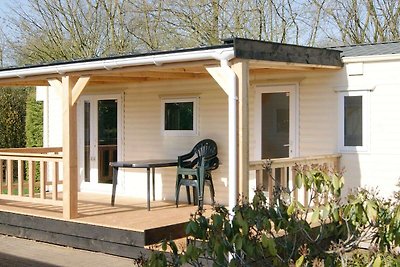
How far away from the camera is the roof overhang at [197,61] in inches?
269

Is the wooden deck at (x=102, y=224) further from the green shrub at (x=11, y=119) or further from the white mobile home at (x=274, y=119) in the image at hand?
the green shrub at (x=11, y=119)

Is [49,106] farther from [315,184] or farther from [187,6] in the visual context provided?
[315,184]

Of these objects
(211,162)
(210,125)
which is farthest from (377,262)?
(210,125)

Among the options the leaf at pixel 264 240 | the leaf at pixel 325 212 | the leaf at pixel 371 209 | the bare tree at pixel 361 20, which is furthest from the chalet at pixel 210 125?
the bare tree at pixel 361 20

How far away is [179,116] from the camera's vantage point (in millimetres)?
10523

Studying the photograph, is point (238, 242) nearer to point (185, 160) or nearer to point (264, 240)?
point (264, 240)

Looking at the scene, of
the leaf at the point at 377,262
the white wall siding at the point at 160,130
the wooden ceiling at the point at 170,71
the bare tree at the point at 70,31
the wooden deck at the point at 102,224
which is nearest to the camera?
the leaf at the point at 377,262

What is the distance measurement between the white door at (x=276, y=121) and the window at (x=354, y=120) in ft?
2.50

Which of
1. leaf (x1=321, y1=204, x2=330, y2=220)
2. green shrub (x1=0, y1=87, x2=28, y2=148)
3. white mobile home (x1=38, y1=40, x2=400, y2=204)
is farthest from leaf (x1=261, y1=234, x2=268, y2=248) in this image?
green shrub (x1=0, y1=87, x2=28, y2=148)

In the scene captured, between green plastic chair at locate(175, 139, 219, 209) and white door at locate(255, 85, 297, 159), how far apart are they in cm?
76

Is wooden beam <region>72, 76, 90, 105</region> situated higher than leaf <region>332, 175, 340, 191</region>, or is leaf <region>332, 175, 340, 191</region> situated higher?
wooden beam <region>72, 76, 90, 105</region>

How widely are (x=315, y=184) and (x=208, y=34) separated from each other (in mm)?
14625

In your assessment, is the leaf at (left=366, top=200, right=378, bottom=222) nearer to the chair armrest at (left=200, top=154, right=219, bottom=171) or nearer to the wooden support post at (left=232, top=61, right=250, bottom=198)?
the wooden support post at (left=232, top=61, right=250, bottom=198)

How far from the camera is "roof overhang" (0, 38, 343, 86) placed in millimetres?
6828
